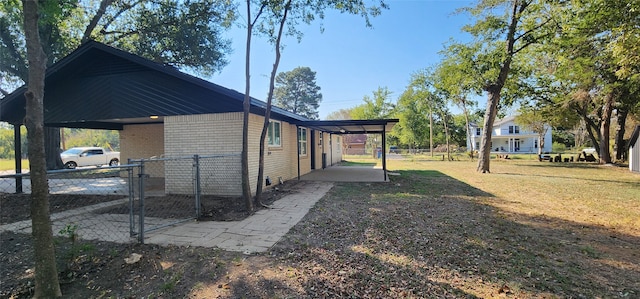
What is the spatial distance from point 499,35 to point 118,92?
1562 cm

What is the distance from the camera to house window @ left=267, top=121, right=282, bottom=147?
9207 millimetres

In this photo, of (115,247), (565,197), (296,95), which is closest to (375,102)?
(296,95)

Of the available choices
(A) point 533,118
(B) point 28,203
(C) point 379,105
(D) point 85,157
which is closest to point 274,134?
(B) point 28,203

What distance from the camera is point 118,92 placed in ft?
26.5

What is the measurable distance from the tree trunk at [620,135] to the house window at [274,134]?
2286 cm

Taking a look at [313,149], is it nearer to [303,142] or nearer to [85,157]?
[303,142]

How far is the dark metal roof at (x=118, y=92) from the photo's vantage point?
293 inches

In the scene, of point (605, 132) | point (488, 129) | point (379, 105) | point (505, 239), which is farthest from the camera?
point (379, 105)

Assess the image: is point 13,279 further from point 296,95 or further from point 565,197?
point 296,95

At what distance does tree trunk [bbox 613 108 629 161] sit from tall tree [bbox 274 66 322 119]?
33444mm

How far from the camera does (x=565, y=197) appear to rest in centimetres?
772

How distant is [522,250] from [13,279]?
6.17 meters

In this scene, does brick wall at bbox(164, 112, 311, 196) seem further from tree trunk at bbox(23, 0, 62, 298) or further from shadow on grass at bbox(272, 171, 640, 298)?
tree trunk at bbox(23, 0, 62, 298)

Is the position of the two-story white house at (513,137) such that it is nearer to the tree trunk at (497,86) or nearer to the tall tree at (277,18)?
the tree trunk at (497,86)
